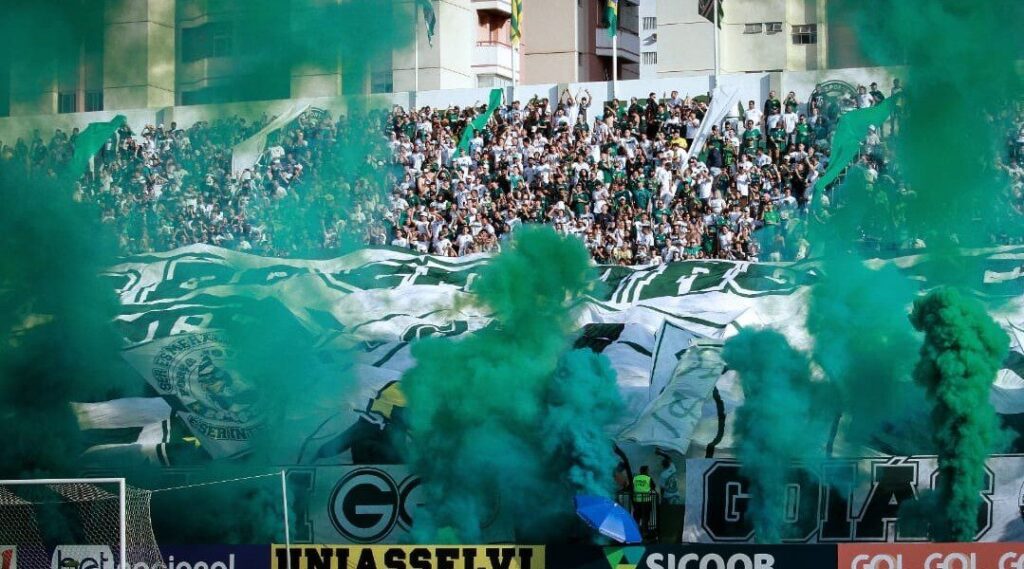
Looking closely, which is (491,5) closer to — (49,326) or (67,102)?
(67,102)

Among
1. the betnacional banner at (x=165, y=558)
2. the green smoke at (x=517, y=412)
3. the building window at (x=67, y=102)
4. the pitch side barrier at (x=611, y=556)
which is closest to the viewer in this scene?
the pitch side barrier at (x=611, y=556)

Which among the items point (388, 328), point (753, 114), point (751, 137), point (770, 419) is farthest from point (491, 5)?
point (770, 419)

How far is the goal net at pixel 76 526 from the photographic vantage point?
15734 mm

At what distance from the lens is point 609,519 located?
1582cm

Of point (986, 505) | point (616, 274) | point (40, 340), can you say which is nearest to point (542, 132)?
point (616, 274)

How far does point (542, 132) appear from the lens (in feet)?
90.7

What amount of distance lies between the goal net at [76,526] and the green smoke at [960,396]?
7756 millimetres

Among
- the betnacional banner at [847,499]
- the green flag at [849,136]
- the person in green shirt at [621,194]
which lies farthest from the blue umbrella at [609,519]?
the person in green shirt at [621,194]

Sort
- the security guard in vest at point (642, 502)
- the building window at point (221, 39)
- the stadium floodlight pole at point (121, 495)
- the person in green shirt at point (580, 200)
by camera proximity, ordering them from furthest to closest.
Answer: the person in green shirt at point (580, 200), the building window at point (221, 39), the security guard in vest at point (642, 502), the stadium floodlight pole at point (121, 495)

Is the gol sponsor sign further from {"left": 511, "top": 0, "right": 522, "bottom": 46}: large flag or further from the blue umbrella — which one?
{"left": 511, "top": 0, "right": 522, "bottom": 46}: large flag

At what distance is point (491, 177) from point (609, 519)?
38.6 ft

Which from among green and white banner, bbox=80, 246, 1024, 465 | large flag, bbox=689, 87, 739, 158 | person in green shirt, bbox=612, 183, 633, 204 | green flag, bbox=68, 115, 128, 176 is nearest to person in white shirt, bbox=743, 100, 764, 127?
large flag, bbox=689, 87, 739, 158

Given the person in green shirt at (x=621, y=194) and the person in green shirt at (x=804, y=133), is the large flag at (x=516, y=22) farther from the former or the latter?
the person in green shirt at (x=804, y=133)

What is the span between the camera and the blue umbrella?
15.7m
